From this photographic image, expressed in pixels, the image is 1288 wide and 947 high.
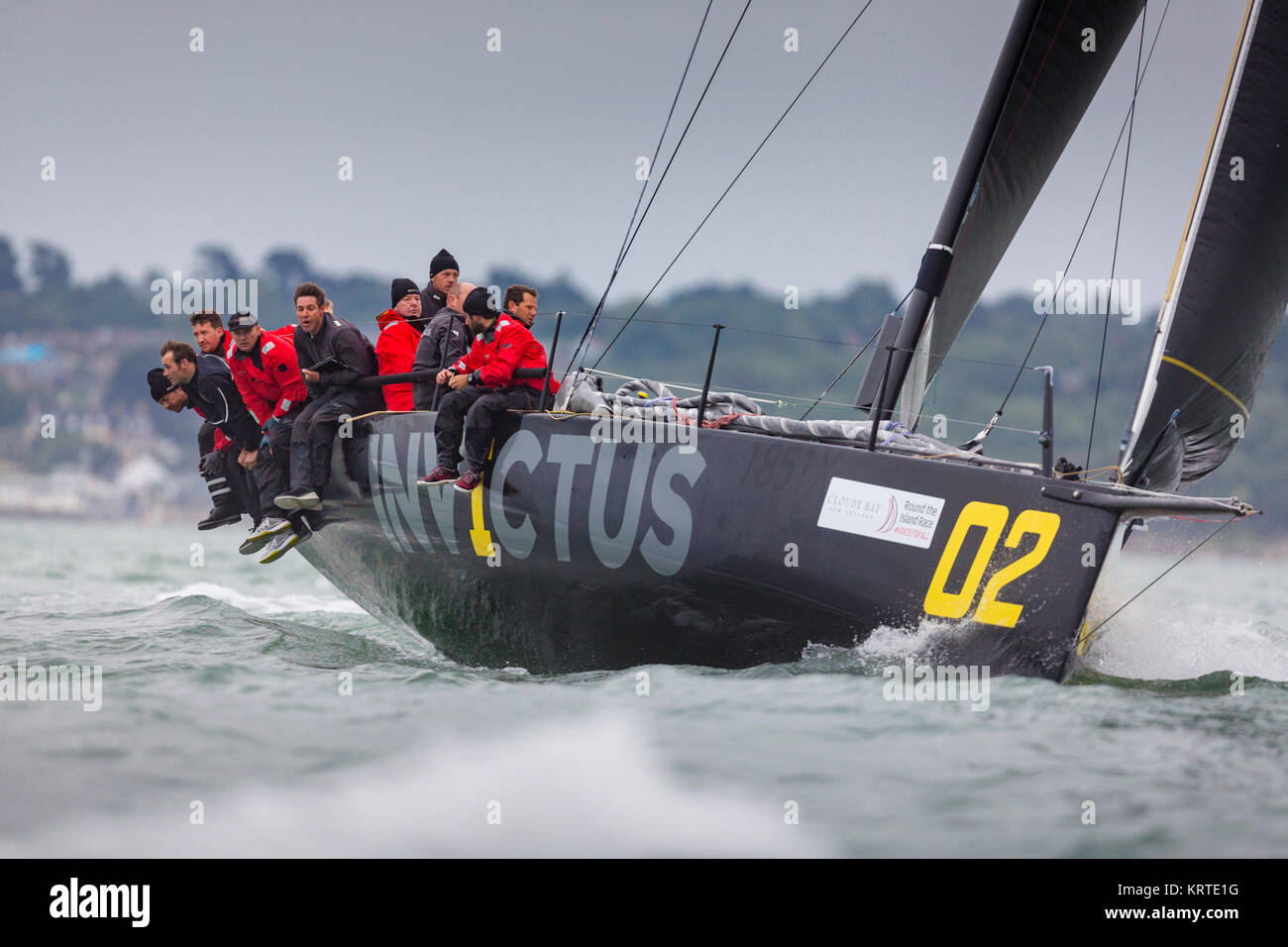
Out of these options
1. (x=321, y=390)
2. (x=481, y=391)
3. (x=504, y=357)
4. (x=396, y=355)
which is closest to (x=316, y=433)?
(x=321, y=390)

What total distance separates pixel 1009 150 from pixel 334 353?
3496 millimetres

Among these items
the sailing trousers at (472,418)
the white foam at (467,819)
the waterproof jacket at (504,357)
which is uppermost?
the waterproof jacket at (504,357)

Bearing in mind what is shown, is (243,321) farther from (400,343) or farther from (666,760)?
(666,760)

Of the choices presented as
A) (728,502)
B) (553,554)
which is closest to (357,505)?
(553,554)

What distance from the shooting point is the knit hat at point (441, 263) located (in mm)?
6820

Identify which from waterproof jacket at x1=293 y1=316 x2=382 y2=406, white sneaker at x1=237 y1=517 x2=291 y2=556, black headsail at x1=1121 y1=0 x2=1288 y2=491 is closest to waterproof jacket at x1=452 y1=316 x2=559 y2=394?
waterproof jacket at x1=293 y1=316 x2=382 y2=406

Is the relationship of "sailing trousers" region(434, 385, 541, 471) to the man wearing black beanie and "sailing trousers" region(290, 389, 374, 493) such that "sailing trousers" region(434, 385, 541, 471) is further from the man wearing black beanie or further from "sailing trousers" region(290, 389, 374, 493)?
the man wearing black beanie

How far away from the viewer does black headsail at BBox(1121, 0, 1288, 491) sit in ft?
16.1

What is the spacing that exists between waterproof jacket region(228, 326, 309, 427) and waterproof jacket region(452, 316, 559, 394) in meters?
1.31

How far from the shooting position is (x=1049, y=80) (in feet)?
20.0

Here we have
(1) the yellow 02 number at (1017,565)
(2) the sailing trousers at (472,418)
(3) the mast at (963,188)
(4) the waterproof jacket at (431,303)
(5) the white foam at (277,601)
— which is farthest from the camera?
(5) the white foam at (277,601)

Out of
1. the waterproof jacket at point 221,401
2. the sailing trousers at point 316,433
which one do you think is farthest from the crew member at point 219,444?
the sailing trousers at point 316,433

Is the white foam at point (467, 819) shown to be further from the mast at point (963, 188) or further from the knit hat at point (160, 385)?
the knit hat at point (160, 385)

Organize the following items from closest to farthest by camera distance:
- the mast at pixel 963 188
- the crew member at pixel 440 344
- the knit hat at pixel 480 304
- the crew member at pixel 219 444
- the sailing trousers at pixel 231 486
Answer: the knit hat at pixel 480 304 → the mast at pixel 963 188 → the crew member at pixel 440 344 → the crew member at pixel 219 444 → the sailing trousers at pixel 231 486
